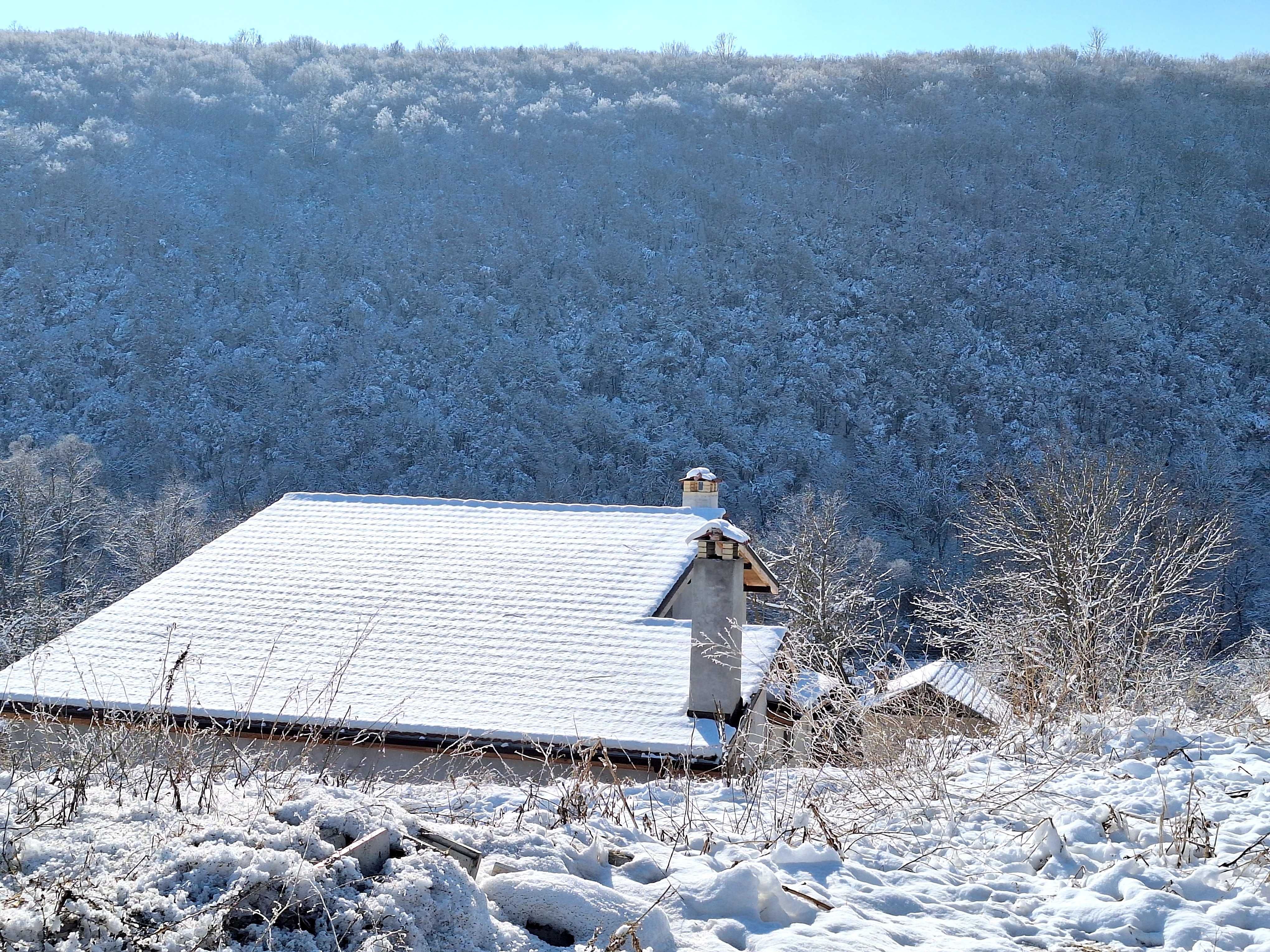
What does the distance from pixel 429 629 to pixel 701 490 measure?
6129mm

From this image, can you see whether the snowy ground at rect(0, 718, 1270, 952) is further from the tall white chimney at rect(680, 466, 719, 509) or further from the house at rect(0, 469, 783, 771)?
the tall white chimney at rect(680, 466, 719, 509)

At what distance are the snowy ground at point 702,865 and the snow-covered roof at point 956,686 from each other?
3616 millimetres

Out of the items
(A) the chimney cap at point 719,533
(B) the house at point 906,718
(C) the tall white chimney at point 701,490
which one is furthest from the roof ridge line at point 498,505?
(B) the house at point 906,718

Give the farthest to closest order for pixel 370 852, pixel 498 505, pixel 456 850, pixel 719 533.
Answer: pixel 498 505
pixel 719 533
pixel 456 850
pixel 370 852

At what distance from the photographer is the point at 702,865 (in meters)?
3.75

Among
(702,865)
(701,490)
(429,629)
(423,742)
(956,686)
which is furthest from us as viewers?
(701,490)

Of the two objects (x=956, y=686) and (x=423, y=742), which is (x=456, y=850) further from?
(x=956, y=686)

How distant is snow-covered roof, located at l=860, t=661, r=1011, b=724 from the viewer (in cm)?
948

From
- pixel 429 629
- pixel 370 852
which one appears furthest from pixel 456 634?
pixel 370 852

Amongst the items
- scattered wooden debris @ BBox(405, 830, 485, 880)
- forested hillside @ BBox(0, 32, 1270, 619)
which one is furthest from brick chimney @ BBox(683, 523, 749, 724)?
forested hillside @ BBox(0, 32, 1270, 619)

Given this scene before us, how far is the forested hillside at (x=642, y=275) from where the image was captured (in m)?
51.6

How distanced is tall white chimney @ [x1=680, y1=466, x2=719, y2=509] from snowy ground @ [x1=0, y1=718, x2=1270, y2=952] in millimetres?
10816

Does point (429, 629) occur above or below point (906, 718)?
below

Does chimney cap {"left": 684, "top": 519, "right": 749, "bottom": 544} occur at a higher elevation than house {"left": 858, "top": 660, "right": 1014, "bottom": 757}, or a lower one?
higher
